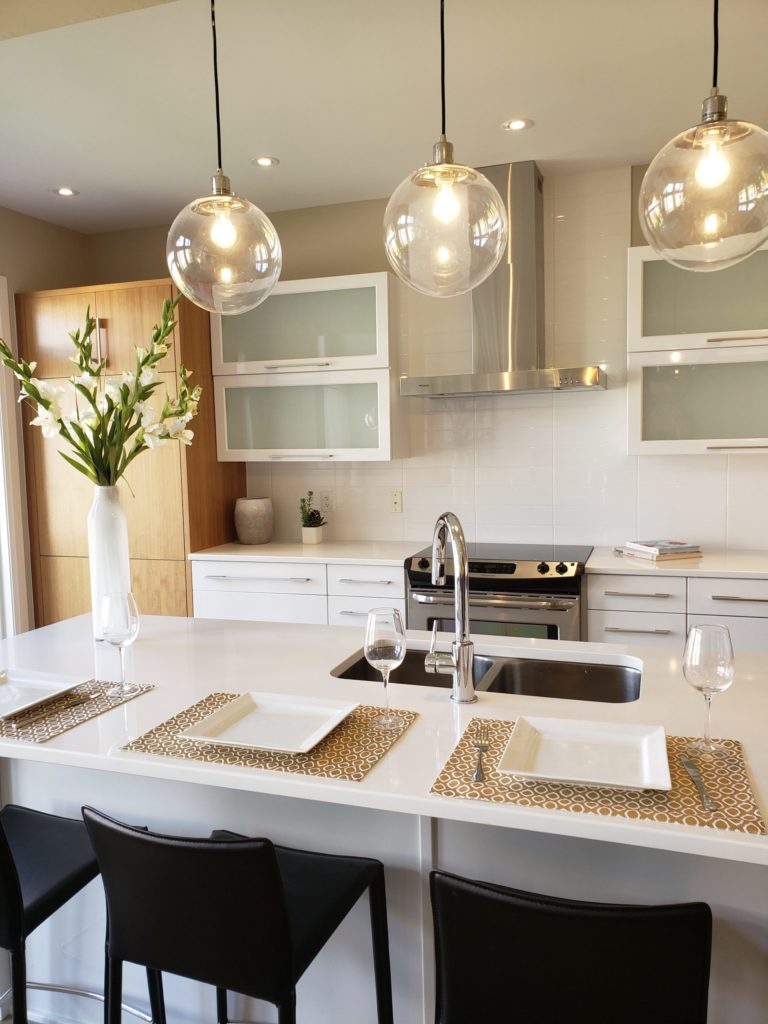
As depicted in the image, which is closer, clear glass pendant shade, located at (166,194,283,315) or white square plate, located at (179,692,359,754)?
white square plate, located at (179,692,359,754)

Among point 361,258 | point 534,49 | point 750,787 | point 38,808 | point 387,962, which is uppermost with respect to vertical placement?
point 534,49

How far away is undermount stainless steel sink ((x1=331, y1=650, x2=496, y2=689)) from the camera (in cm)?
205

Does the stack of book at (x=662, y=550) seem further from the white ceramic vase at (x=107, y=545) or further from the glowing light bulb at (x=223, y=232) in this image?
the glowing light bulb at (x=223, y=232)

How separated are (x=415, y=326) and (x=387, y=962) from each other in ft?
9.96

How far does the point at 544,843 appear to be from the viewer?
1432mm

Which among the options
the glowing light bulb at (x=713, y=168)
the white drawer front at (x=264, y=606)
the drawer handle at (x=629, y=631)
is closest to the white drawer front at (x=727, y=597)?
the drawer handle at (x=629, y=631)

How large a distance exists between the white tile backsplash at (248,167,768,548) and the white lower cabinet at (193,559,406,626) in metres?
0.58

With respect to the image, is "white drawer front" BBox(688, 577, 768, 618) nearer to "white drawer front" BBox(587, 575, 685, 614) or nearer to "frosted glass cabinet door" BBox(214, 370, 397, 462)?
"white drawer front" BBox(587, 575, 685, 614)

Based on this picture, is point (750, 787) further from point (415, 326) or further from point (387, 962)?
point (415, 326)

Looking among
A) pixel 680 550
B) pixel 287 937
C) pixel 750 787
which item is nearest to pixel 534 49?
pixel 680 550

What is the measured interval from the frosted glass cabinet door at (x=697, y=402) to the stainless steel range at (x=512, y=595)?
628 mm

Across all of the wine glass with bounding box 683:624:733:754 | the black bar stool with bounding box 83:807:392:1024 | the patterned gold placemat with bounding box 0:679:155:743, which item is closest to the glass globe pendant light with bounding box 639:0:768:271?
the wine glass with bounding box 683:624:733:754

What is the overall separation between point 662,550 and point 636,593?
260mm

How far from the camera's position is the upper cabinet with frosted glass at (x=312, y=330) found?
3.73 m
